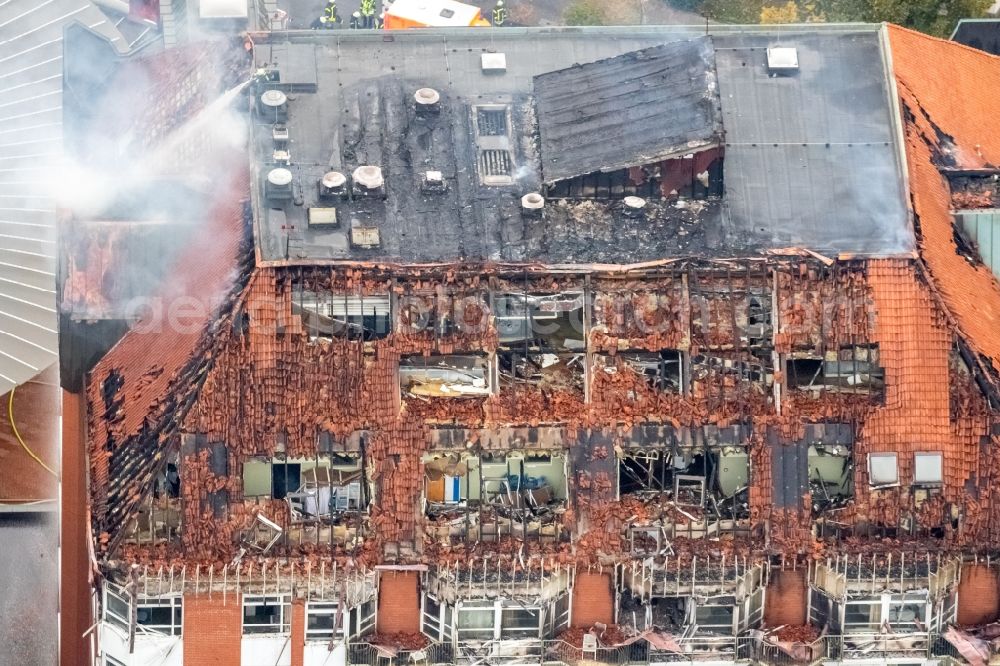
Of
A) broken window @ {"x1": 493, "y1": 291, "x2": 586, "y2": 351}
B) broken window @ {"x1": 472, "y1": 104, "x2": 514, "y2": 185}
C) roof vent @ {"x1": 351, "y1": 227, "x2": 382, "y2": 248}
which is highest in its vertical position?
broken window @ {"x1": 472, "y1": 104, "x2": 514, "y2": 185}

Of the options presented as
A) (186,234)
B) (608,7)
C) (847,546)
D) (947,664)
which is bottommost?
(947,664)

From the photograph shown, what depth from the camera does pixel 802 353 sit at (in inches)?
2884

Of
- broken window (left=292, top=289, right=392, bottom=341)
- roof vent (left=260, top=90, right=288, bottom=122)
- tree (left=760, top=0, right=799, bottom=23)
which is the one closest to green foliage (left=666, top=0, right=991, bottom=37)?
tree (left=760, top=0, right=799, bottom=23)

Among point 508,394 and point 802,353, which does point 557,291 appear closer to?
point 508,394

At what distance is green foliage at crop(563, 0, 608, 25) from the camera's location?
108 metres

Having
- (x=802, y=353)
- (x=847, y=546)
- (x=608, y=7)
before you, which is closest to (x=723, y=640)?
(x=847, y=546)

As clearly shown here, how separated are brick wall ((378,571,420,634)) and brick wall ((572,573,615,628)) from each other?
6.18 metres

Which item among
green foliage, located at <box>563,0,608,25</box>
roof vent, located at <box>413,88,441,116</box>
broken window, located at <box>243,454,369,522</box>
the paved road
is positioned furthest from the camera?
the paved road

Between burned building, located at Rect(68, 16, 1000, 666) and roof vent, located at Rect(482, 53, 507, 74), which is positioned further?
roof vent, located at Rect(482, 53, 507, 74)

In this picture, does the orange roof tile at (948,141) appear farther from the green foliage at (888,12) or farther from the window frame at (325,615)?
the window frame at (325,615)

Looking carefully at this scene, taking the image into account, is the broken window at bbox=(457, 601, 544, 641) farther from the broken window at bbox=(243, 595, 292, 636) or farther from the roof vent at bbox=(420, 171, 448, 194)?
the roof vent at bbox=(420, 171, 448, 194)

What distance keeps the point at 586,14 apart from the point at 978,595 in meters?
45.6

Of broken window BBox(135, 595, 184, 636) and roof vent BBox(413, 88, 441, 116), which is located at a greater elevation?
roof vent BBox(413, 88, 441, 116)

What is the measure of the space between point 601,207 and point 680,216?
3.12 metres
